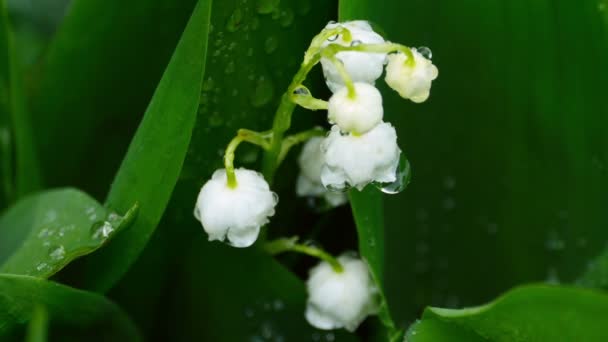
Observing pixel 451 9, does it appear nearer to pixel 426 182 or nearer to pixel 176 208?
pixel 426 182

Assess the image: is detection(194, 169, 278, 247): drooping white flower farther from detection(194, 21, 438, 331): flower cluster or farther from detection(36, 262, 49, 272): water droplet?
detection(36, 262, 49, 272): water droplet

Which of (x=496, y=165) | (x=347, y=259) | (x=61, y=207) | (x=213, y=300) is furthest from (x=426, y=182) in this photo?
(x=61, y=207)

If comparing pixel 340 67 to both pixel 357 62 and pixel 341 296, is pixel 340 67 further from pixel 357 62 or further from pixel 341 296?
pixel 341 296

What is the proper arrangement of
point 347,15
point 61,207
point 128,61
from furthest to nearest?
point 128,61
point 61,207
point 347,15

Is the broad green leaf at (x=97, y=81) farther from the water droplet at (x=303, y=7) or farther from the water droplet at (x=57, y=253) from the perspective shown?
the water droplet at (x=57, y=253)

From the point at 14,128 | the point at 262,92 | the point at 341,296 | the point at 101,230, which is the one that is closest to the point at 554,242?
the point at 341,296

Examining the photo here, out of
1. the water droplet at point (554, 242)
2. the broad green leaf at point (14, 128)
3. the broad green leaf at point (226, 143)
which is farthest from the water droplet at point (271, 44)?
the water droplet at point (554, 242)
